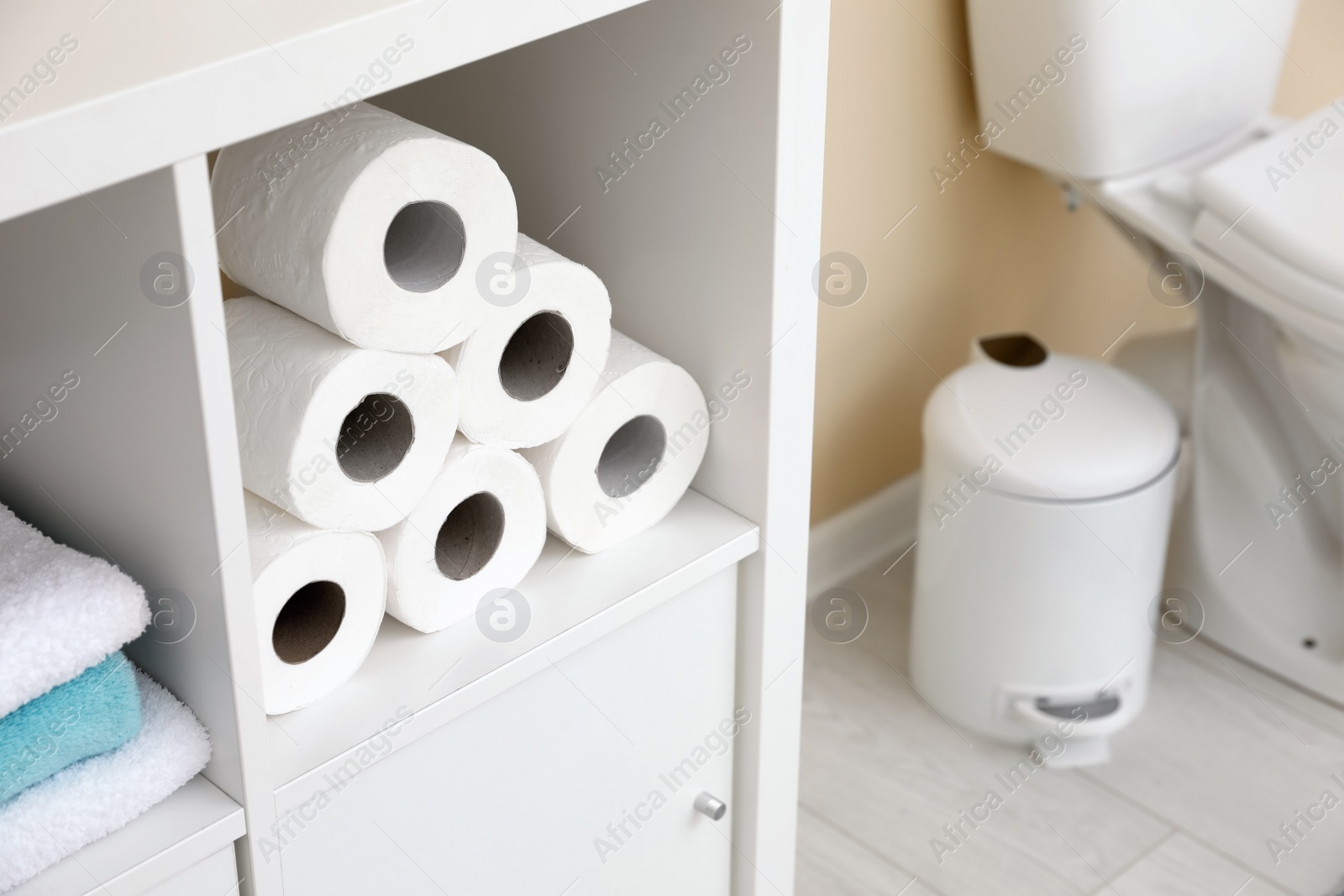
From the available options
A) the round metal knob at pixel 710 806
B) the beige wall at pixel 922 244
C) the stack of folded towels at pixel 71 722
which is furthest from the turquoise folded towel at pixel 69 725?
the beige wall at pixel 922 244

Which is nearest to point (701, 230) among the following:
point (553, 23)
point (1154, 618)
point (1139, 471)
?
point (553, 23)

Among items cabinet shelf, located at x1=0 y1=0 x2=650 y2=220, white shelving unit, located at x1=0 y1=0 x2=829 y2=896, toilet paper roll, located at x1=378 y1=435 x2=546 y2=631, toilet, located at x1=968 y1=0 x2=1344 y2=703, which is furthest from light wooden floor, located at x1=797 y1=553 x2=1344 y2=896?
cabinet shelf, located at x1=0 y1=0 x2=650 y2=220

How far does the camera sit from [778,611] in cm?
77

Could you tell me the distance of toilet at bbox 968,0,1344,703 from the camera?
1.19 metres

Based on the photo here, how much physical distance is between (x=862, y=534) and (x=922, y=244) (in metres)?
0.34

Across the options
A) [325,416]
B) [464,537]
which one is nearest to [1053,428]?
[464,537]

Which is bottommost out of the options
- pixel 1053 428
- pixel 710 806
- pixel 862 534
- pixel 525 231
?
pixel 862 534

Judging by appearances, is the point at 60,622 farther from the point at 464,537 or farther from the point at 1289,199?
the point at 1289,199

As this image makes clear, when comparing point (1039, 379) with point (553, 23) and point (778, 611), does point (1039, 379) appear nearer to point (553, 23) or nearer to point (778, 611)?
point (778, 611)

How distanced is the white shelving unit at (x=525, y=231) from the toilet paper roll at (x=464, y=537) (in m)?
0.02

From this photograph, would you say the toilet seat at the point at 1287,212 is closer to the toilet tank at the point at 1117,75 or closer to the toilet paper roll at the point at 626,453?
the toilet tank at the point at 1117,75

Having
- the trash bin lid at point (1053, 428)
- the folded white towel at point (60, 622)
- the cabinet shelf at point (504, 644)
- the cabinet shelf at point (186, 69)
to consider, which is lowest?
the trash bin lid at point (1053, 428)

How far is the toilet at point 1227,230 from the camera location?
1.19 m

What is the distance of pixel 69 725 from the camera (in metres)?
0.53
